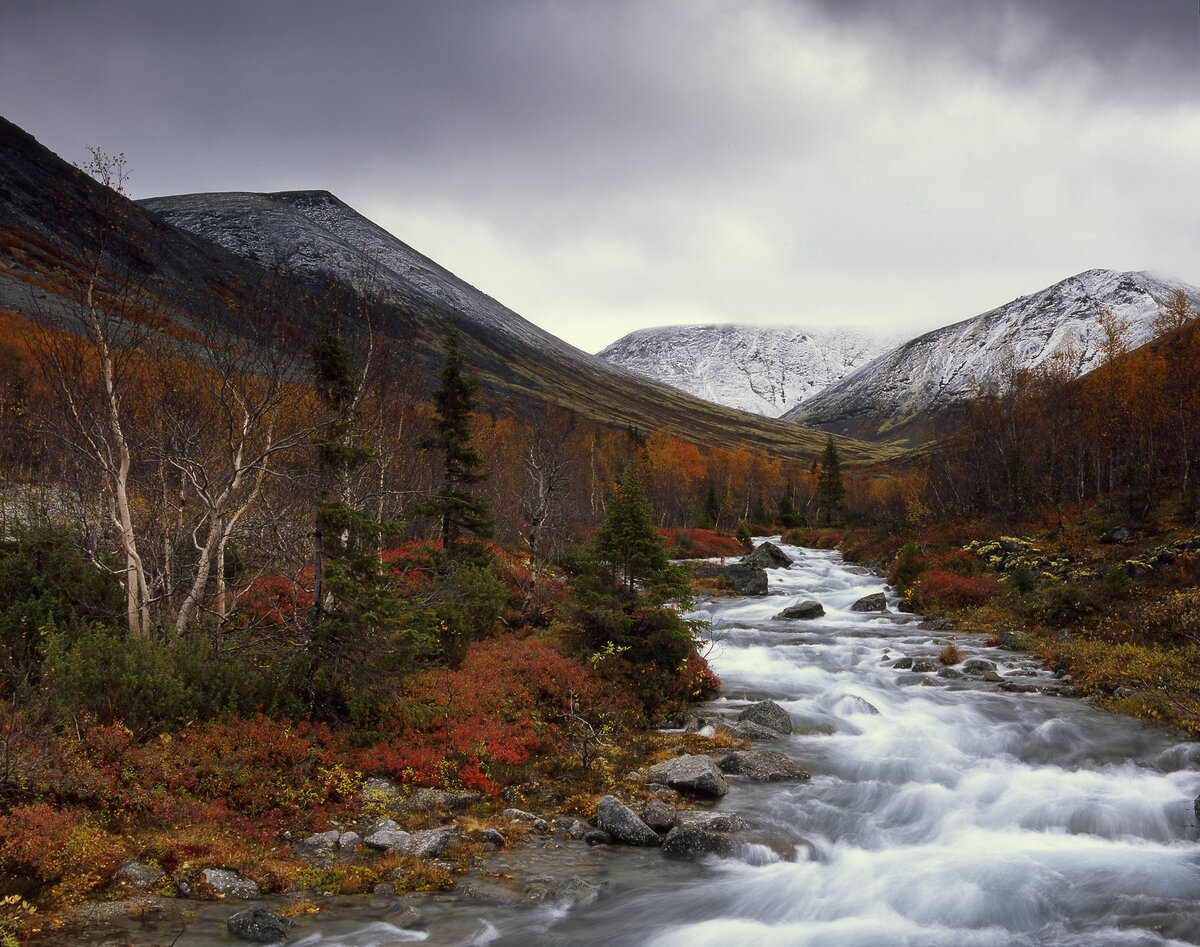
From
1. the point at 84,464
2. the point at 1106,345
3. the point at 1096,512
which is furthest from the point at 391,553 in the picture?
the point at 1106,345

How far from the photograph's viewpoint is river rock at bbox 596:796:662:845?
9.41m

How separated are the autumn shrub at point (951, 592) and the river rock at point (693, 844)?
21844mm

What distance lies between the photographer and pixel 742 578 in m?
37.4

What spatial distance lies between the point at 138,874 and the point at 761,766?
10.0 metres

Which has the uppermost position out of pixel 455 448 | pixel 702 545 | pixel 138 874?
pixel 455 448

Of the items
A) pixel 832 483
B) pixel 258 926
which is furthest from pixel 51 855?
pixel 832 483

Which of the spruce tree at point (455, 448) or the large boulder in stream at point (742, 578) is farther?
the large boulder in stream at point (742, 578)

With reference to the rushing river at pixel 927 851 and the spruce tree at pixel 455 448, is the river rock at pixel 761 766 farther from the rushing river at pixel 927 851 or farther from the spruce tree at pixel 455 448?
the spruce tree at pixel 455 448

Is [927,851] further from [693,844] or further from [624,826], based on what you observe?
[624,826]

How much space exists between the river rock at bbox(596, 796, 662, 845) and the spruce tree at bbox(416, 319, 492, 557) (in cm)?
1178

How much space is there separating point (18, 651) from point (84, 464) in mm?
6499

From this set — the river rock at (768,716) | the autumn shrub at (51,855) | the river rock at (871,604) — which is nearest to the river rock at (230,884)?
the autumn shrub at (51,855)

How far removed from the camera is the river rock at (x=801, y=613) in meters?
28.7

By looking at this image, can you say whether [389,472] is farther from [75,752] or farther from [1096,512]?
[1096,512]
